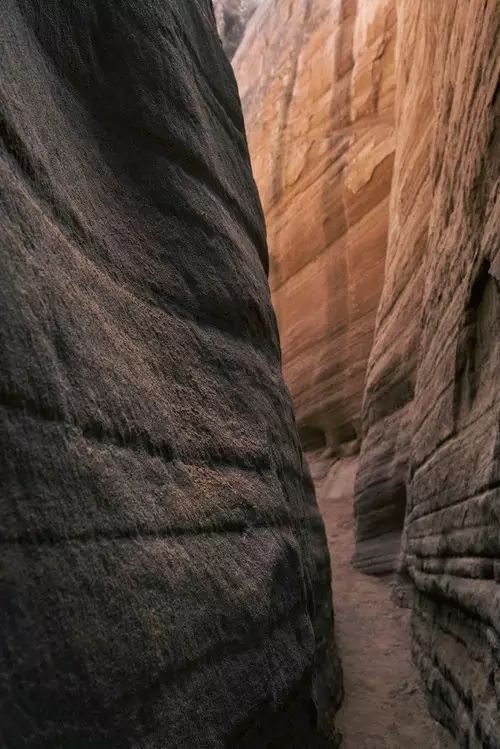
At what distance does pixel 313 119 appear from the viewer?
15.6 metres

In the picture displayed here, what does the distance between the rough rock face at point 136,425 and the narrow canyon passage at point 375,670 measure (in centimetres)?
35

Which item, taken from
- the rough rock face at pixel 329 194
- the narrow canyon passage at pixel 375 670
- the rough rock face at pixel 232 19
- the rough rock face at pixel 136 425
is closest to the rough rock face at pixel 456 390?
the narrow canyon passage at pixel 375 670

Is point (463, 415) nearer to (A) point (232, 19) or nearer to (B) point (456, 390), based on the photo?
(B) point (456, 390)

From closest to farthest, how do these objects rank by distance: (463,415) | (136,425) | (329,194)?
(136,425)
(463,415)
(329,194)

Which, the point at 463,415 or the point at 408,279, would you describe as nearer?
the point at 463,415

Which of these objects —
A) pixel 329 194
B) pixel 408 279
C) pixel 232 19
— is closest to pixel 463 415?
pixel 408 279

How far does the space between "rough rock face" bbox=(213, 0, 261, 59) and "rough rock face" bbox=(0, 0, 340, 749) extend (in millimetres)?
29357

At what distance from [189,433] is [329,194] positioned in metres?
12.6

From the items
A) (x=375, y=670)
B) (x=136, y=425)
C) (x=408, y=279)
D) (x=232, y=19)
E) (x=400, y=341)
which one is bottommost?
(x=375, y=670)

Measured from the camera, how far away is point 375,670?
525cm

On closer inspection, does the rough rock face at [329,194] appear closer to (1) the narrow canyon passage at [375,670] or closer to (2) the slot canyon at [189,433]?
(1) the narrow canyon passage at [375,670]

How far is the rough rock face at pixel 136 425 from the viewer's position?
156 centimetres

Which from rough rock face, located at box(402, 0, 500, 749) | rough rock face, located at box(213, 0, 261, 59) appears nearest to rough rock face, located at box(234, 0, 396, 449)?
rough rock face, located at box(402, 0, 500, 749)

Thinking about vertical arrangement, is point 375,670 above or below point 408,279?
below
